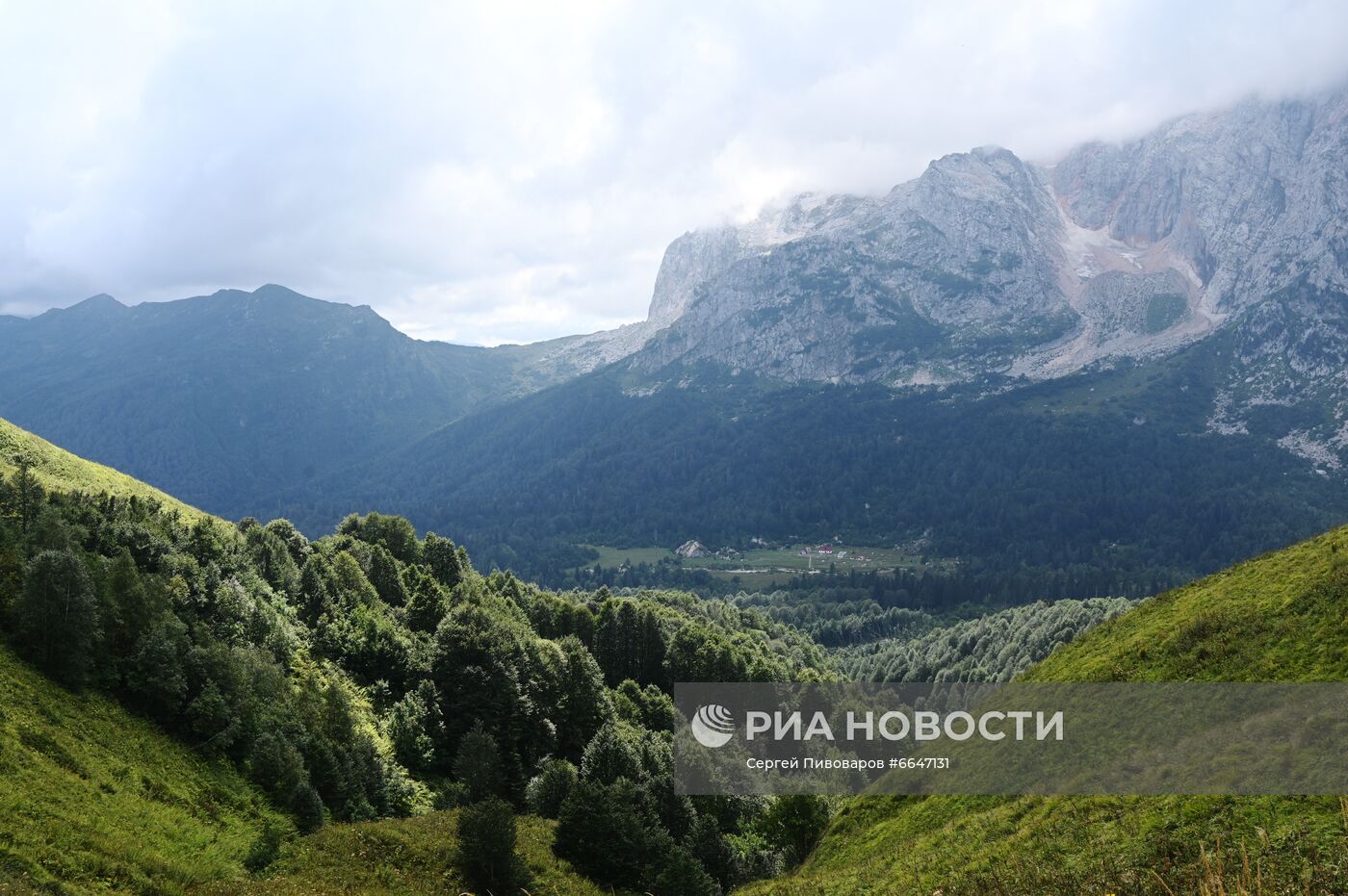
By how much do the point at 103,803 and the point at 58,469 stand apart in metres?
72.8

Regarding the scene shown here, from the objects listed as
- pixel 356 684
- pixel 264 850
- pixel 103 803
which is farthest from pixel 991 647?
pixel 103 803

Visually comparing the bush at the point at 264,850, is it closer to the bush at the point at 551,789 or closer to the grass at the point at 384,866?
the grass at the point at 384,866

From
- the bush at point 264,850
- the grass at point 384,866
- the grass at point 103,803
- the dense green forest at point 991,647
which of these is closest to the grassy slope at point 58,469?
the grass at point 103,803

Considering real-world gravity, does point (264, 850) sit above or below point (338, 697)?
below

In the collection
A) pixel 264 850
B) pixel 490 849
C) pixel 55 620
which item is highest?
pixel 55 620

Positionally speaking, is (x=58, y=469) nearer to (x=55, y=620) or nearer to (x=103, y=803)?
(x=55, y=620)

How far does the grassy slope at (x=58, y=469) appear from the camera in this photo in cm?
7962

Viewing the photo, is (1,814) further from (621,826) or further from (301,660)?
(301,660)

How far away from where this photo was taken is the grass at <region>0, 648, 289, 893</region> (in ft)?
88.6

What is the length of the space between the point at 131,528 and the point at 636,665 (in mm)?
64550

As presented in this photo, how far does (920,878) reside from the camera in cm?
2672

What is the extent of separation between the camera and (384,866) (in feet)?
124

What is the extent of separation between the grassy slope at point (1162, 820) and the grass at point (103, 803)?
26.1 m

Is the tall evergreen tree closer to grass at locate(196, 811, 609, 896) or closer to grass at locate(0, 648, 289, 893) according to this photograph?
grass at locate(0, 648, 289, 893)
